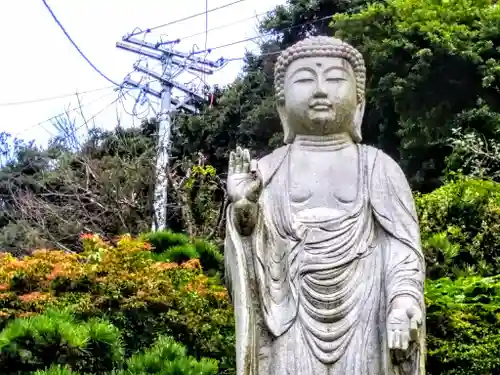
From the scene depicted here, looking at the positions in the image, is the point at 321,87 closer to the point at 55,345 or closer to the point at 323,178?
the point at 323,178

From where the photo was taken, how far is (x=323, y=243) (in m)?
5.36

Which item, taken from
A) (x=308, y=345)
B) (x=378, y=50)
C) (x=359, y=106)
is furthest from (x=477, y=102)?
(x=308, y=345)

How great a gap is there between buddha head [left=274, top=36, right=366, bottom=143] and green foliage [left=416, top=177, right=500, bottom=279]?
5169 mm

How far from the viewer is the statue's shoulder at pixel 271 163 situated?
18.9 feet

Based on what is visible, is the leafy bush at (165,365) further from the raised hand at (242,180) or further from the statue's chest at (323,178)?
the raised hand at (242,180)

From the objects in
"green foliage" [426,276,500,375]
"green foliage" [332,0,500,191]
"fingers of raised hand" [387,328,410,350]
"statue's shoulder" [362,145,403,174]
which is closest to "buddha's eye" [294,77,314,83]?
"statue's shoulder" [362,145,403,174]

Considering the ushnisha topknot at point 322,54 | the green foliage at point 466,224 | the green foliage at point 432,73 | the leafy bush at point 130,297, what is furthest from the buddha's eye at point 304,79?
the green foliage at point 432,73

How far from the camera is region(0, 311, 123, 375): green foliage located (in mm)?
8836

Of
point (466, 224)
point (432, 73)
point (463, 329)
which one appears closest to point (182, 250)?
point (466, 224)

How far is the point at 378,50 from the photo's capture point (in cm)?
1714

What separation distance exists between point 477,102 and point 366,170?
10948 millimetres

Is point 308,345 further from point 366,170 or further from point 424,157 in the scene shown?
point 424,157

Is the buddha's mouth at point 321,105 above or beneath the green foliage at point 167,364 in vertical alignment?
above

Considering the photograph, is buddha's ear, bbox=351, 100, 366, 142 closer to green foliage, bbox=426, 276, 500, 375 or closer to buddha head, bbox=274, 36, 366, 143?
buddha head, bbox=274, 36, 366, 143
